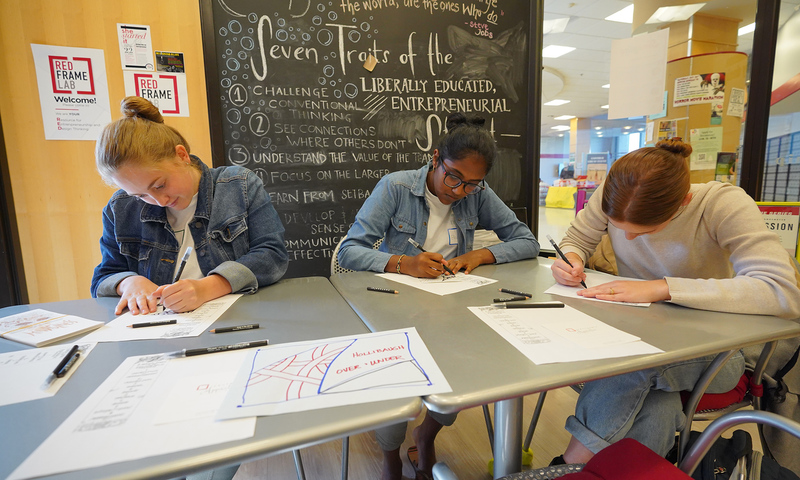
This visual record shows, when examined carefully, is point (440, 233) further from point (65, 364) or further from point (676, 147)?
point (65, 364)

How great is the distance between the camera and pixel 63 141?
1.93 meters

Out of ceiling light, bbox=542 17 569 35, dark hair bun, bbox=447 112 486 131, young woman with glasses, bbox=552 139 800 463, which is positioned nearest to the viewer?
young woman with glasses, bbox=552 139 800 463

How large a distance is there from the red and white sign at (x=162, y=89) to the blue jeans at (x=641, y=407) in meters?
2.28

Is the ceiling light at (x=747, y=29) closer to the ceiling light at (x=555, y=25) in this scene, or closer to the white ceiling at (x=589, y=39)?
the white ceiling at (x=589, y=39)

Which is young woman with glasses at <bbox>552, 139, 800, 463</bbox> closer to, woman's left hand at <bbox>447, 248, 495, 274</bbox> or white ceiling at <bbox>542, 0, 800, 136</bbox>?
woman's left hand at <bbox>447, 248, 495, 274</bbox>

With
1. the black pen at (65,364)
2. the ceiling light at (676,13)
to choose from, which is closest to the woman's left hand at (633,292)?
the black pen at (65,364)

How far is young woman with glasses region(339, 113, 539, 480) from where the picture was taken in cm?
132

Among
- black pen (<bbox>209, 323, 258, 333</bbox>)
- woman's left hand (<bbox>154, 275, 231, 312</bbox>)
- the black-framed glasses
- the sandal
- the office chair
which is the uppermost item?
the black-framed glasses

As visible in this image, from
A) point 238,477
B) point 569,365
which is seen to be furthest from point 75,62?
point 569,365

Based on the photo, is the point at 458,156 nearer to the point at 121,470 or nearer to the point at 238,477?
the point at 121,470

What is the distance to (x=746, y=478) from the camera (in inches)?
30.5

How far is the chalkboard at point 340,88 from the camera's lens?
2064 mm

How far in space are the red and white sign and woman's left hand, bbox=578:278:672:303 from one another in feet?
7.06

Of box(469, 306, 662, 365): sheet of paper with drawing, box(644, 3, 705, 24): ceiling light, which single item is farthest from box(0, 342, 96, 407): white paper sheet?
box(644, 3, 705, 24): ceiling light
